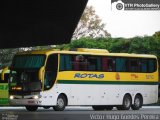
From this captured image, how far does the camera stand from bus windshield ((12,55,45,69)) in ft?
102

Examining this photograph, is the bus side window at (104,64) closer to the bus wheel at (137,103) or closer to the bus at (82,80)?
the bus at (82,80)

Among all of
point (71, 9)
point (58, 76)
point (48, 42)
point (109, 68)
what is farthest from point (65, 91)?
point (48, 42)

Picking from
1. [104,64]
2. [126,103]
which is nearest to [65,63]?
[104,64]

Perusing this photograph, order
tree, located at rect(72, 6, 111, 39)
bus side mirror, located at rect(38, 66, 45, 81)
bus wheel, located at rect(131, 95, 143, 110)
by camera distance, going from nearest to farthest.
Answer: bus side mirror, located at rect(38, 66, 45, 81), bus wheel, located at rect(131, 95, 143, 110), tree, located at rect(72, 6, 111, 39)

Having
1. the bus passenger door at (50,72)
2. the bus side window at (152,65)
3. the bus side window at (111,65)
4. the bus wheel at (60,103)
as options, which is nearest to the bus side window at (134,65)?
the bus side window at (152,65)

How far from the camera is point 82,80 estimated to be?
32.7m

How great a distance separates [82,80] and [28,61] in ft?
9.75

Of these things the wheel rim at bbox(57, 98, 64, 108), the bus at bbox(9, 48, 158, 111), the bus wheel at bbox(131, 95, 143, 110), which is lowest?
the bus wheel at bbox(131, 95, 143, 110)

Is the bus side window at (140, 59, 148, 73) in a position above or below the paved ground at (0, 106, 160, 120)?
above

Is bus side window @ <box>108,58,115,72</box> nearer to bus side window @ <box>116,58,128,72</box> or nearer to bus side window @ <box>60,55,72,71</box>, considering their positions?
bus side window @ <box>116,58,128,72</box>

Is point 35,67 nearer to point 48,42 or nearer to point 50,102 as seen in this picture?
point 50,102

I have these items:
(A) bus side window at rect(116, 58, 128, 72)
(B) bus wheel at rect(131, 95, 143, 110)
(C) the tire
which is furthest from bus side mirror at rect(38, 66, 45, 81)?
(B) bus wheel at rect(131, 95, 143, 110)

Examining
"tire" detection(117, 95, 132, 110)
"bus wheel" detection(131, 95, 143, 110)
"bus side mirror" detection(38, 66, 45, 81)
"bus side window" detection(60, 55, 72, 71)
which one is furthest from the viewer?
"bus wheel" detection(131, 95, 143, 110)

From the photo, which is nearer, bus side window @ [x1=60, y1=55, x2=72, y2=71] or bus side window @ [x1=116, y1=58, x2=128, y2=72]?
bus side window @ [x1=60, y1=55, x2=72, y2=71]
